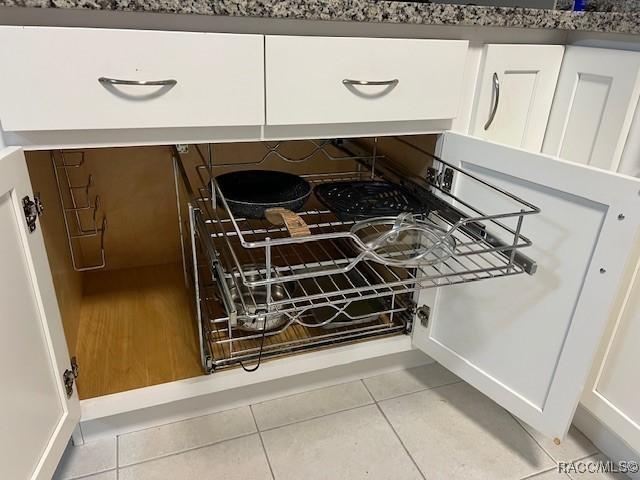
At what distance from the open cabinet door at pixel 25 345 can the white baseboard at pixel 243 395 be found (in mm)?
228

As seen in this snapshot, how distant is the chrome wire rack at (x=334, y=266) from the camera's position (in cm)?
87

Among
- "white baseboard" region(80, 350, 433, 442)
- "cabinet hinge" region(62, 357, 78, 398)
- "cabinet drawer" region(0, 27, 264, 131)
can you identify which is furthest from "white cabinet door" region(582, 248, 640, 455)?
"cabinet hinge" region(62, 357, 78, 398)

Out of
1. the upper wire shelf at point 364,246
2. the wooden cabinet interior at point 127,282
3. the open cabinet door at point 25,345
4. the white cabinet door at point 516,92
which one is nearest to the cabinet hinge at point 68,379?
the open cabinet door at point 25,345

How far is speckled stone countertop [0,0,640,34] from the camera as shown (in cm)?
74

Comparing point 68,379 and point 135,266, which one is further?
point 135,266

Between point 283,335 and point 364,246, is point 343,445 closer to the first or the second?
point 283,335

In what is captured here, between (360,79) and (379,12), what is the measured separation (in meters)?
0.12

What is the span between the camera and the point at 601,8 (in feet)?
4.03

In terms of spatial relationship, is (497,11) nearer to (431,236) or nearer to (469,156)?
(469,156)

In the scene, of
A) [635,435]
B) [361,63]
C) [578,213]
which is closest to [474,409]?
[635,435]

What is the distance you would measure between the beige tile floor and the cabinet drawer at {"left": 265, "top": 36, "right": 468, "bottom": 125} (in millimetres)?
776

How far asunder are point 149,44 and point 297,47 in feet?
0.83

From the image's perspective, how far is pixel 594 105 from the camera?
1048 mm

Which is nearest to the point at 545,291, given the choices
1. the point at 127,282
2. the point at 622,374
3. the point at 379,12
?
the point at 622,374
